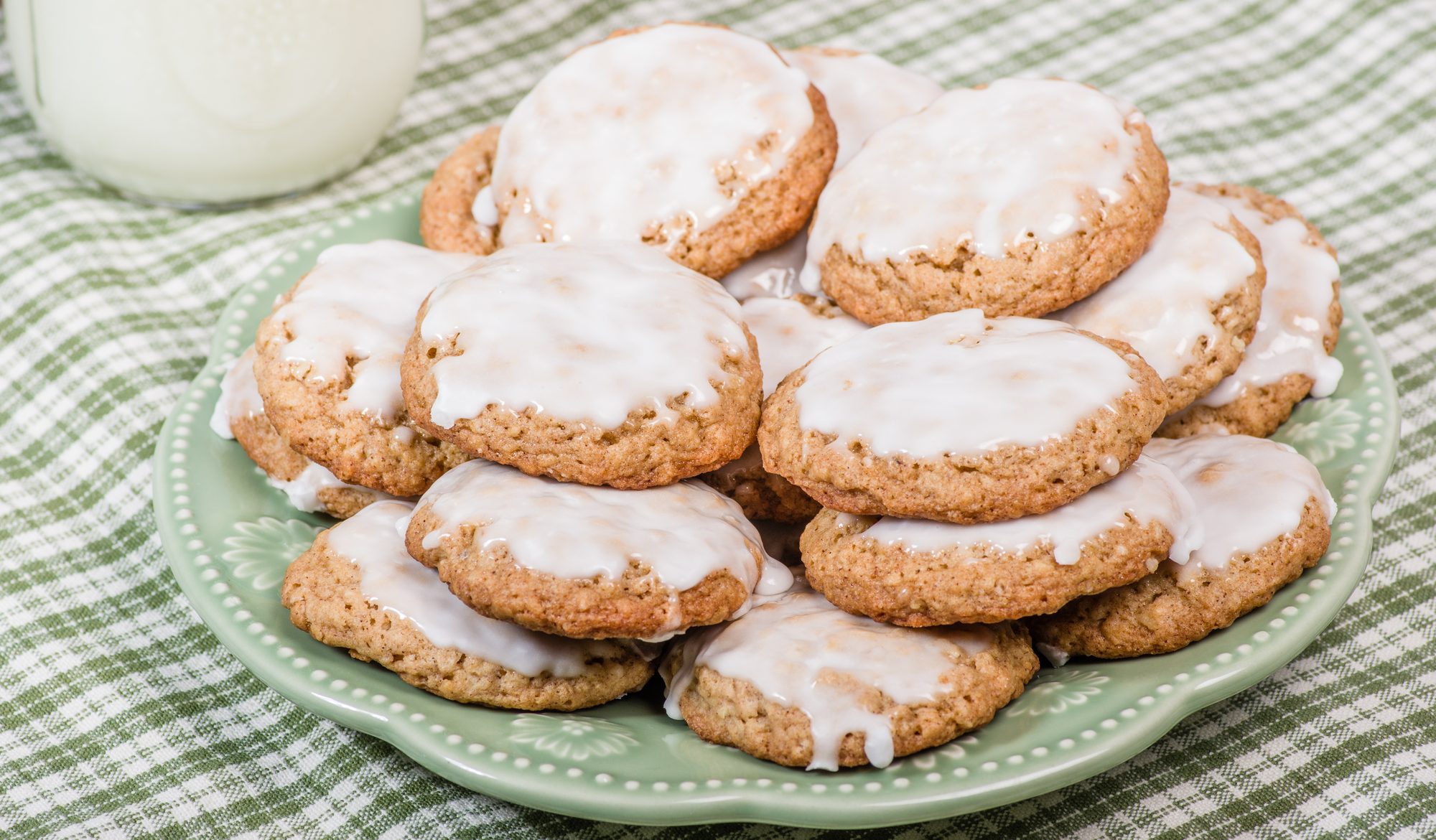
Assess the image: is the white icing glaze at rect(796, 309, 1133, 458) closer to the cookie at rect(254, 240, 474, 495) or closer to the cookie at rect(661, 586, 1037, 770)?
the cookie at rect(661, 586, 1037, 770)

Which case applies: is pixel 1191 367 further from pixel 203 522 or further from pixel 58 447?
pixel 58 447

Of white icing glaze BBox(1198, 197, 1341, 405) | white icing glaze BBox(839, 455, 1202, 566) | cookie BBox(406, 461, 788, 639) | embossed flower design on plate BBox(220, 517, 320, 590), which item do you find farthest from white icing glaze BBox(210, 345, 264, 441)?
white icing glaze BBox(1198, 197, 1341, 405)

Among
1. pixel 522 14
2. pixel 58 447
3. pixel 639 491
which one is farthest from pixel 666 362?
pixel 522 14

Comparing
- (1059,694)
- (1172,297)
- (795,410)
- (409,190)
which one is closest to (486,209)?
(795,410)

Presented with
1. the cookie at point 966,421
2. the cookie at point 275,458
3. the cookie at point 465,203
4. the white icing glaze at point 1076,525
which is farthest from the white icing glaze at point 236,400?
the white icing glaze at point 1076,525

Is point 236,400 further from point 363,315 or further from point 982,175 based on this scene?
point 982,175

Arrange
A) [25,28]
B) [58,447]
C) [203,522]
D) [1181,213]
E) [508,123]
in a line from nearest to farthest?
[203,522]
[1181,213]
[508,123]
[58,447]
[25,28]

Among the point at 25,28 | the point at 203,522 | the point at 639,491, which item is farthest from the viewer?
the point at 25,28
